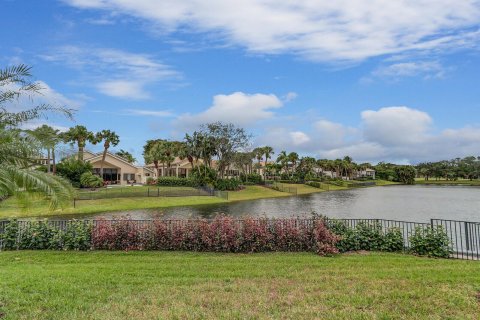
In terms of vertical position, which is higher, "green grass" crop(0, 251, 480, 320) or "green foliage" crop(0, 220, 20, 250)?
"green foliage" crop(0, 220, 20, 250)

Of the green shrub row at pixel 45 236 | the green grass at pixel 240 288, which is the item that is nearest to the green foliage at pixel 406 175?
the green grass at pixel 240 288

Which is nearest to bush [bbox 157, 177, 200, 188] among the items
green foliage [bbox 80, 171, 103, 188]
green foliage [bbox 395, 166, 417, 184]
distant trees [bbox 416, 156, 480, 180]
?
green foliage [bbox 80, 171, 103, 188]

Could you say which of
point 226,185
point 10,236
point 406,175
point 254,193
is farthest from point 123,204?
point 406,175

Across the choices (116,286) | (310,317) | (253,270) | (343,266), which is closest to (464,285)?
(343,266)

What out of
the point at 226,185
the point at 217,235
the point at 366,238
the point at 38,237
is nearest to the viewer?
the point at 217,235

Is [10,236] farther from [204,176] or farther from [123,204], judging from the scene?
[204,176]

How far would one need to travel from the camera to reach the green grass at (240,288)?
5.67 meters

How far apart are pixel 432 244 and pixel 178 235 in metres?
7.96

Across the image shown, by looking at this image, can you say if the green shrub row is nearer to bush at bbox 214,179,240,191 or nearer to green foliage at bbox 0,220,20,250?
green foliage at bbox 0,220,20,250

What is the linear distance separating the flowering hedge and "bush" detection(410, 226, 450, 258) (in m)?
2.51

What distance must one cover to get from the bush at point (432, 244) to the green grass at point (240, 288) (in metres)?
1.18

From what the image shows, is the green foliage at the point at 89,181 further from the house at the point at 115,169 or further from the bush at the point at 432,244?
the bush at the point at 432,244

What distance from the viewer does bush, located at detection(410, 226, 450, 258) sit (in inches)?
428

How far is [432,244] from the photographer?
11.0m
